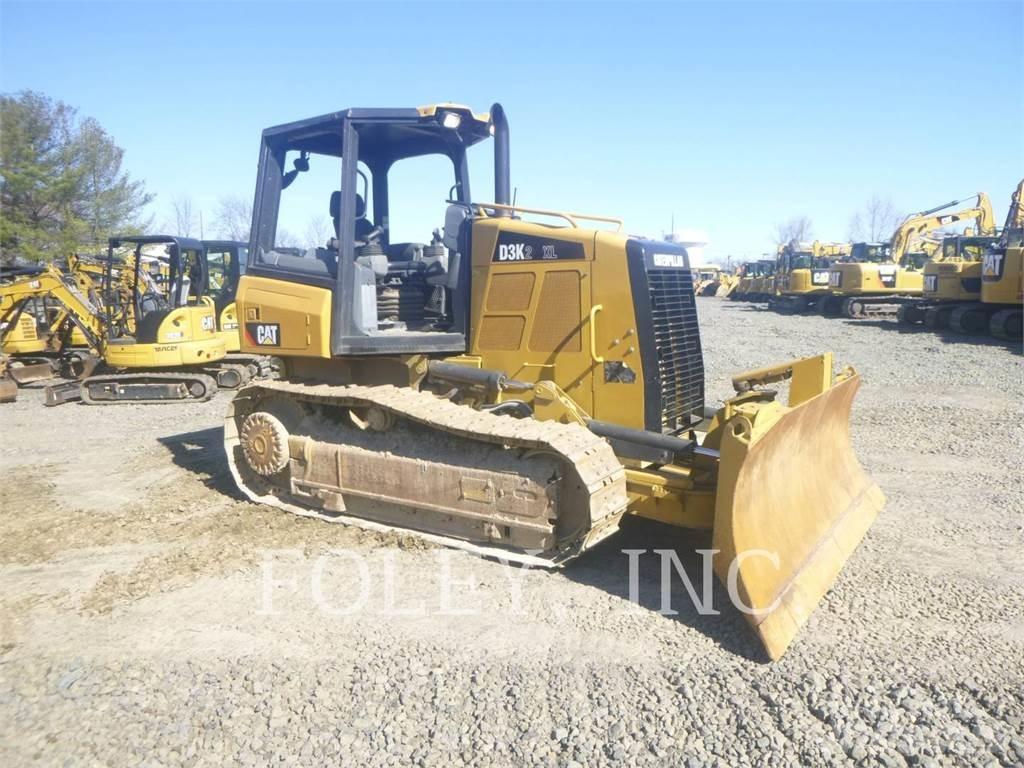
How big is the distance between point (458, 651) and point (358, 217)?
3.38 meters

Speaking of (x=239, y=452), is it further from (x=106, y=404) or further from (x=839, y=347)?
(x=839, y=347)

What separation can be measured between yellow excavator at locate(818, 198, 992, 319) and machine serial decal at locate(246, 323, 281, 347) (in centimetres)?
2497

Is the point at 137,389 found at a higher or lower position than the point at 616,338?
lower

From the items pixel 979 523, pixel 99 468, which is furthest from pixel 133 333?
pixel 979 523

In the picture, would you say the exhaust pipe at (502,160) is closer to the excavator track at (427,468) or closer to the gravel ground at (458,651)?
the excavator track at (427,468)

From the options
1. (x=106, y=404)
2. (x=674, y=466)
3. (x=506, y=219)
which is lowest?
(x=106, y=404)

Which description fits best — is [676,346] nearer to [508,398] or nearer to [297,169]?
[508,398]

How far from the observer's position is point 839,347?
17.9 m

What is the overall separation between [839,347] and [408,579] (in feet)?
51.6

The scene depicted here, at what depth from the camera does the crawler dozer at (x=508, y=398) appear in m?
4.42

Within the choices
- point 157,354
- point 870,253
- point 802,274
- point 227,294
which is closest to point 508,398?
point 157,354

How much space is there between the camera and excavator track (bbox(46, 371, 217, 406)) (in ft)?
37.8

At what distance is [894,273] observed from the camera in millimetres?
27016

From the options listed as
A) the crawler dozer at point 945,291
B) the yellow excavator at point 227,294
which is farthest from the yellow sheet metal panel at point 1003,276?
the yellow excavator at point 227,294
